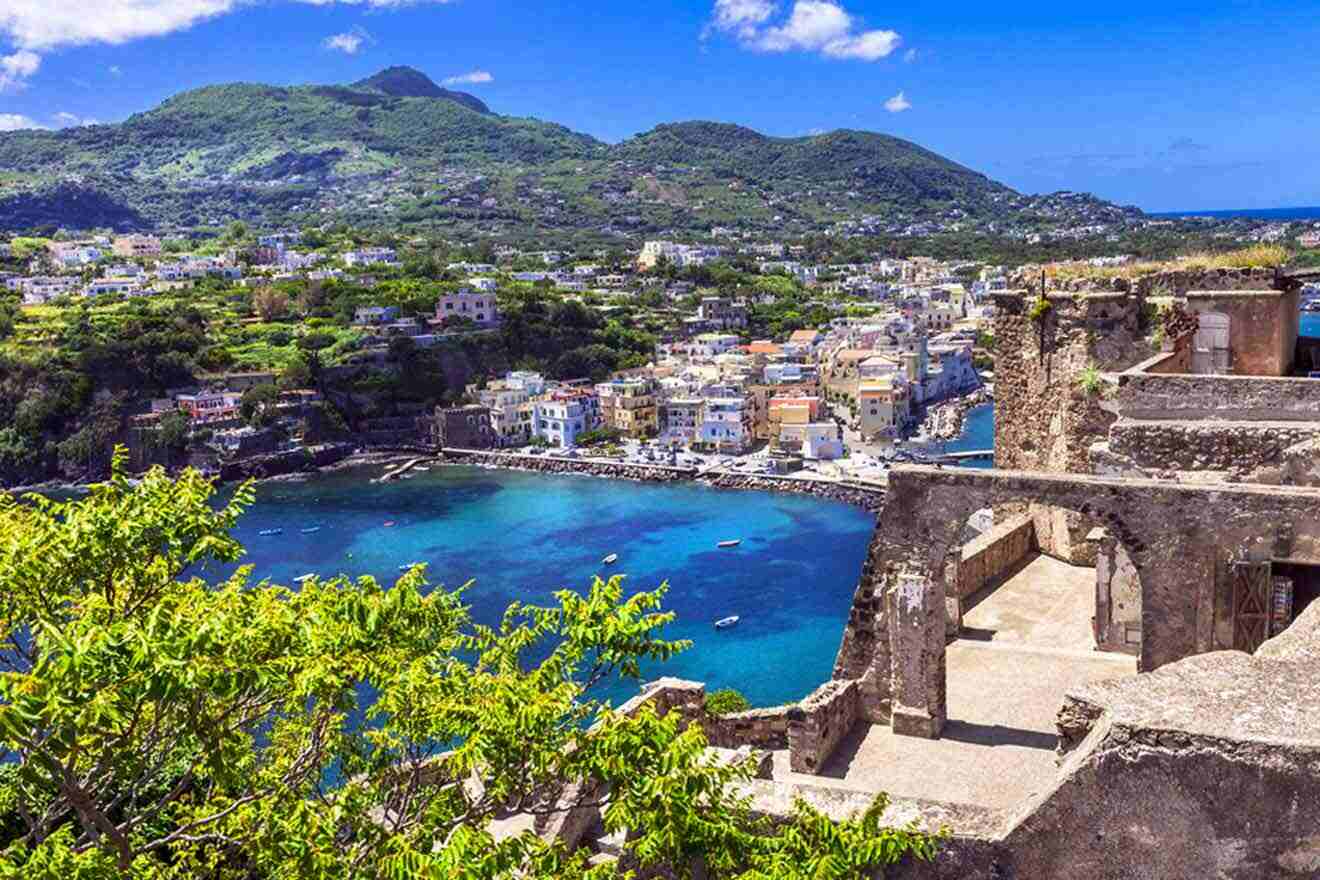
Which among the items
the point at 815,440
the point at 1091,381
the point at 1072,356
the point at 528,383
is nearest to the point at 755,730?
the point at 1091,381

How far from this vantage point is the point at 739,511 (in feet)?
245

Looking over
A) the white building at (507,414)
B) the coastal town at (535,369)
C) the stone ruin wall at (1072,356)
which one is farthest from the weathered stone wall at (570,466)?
the stone ruin wall at (1072,356)

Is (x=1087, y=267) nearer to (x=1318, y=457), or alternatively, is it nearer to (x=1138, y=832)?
(x=1318, y=457)

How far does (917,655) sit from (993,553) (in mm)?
5431

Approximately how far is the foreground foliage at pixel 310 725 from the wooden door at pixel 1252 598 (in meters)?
4.87

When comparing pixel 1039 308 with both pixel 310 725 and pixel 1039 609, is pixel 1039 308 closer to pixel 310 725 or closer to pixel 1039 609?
pixel 1039 609

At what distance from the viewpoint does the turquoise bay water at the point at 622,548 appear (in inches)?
1998

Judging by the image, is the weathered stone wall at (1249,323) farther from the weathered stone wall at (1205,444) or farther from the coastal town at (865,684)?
the weathered stone wall at (1205,444)

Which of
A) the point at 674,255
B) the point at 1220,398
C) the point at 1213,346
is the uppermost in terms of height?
the point at 674,255

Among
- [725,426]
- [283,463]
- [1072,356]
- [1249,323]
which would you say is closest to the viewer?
[1249,323]

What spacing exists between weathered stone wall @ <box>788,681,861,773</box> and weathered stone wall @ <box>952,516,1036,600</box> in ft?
12.2

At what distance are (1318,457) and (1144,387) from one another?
6.15 feet

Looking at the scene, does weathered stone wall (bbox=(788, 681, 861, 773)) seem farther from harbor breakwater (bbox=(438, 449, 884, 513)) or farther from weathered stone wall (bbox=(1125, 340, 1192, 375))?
harbor breakwater (bbox=(438, 449, 884, 513))

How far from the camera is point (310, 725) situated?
8102 mm
